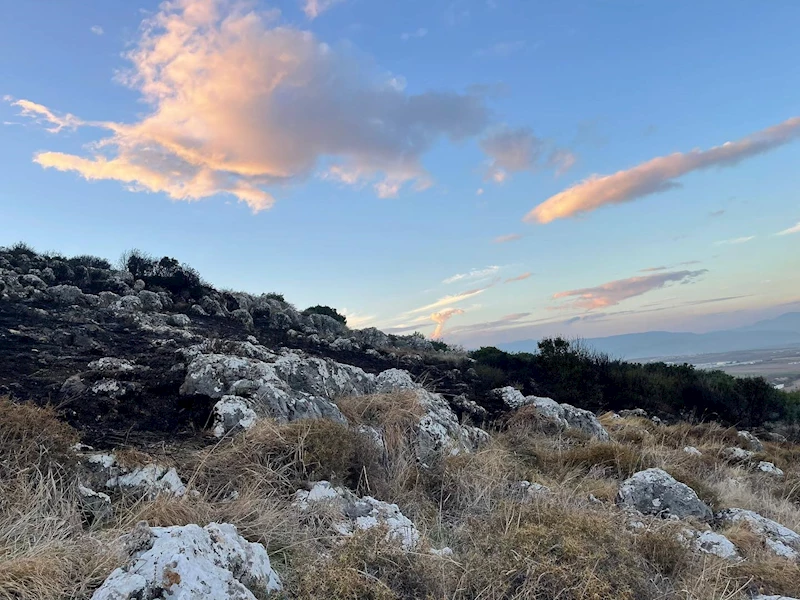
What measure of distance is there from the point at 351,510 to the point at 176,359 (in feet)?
16.2

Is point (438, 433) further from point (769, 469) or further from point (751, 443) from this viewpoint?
point (751, 443)

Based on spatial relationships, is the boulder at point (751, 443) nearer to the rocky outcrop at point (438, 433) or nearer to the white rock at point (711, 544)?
the rocky outcrop at point (438, 433)

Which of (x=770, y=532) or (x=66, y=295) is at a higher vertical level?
(x=66, y=295)

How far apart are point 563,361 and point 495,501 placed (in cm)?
1204

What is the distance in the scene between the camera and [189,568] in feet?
7.35

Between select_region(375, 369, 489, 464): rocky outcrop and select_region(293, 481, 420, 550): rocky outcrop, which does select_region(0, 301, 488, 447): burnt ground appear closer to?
select_region(293, 481, 420, 550): rocky outcrop

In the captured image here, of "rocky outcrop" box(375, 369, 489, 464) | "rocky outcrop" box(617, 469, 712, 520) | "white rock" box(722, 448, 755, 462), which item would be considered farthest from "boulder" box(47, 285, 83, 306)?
"white rock" box(722, 448, 755, 462)

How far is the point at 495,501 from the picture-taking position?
14.8 ft

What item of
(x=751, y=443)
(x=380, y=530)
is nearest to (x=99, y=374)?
(x=380, y=530)

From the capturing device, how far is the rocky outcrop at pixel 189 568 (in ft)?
7.02

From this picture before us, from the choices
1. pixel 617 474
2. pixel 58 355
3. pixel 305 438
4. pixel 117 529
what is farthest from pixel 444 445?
pixel 58 355

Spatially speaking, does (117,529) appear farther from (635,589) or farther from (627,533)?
(627,533)


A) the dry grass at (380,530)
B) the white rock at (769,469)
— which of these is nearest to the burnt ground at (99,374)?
the dry grass at (380,530)

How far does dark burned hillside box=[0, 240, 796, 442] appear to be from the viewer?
5.87 m
